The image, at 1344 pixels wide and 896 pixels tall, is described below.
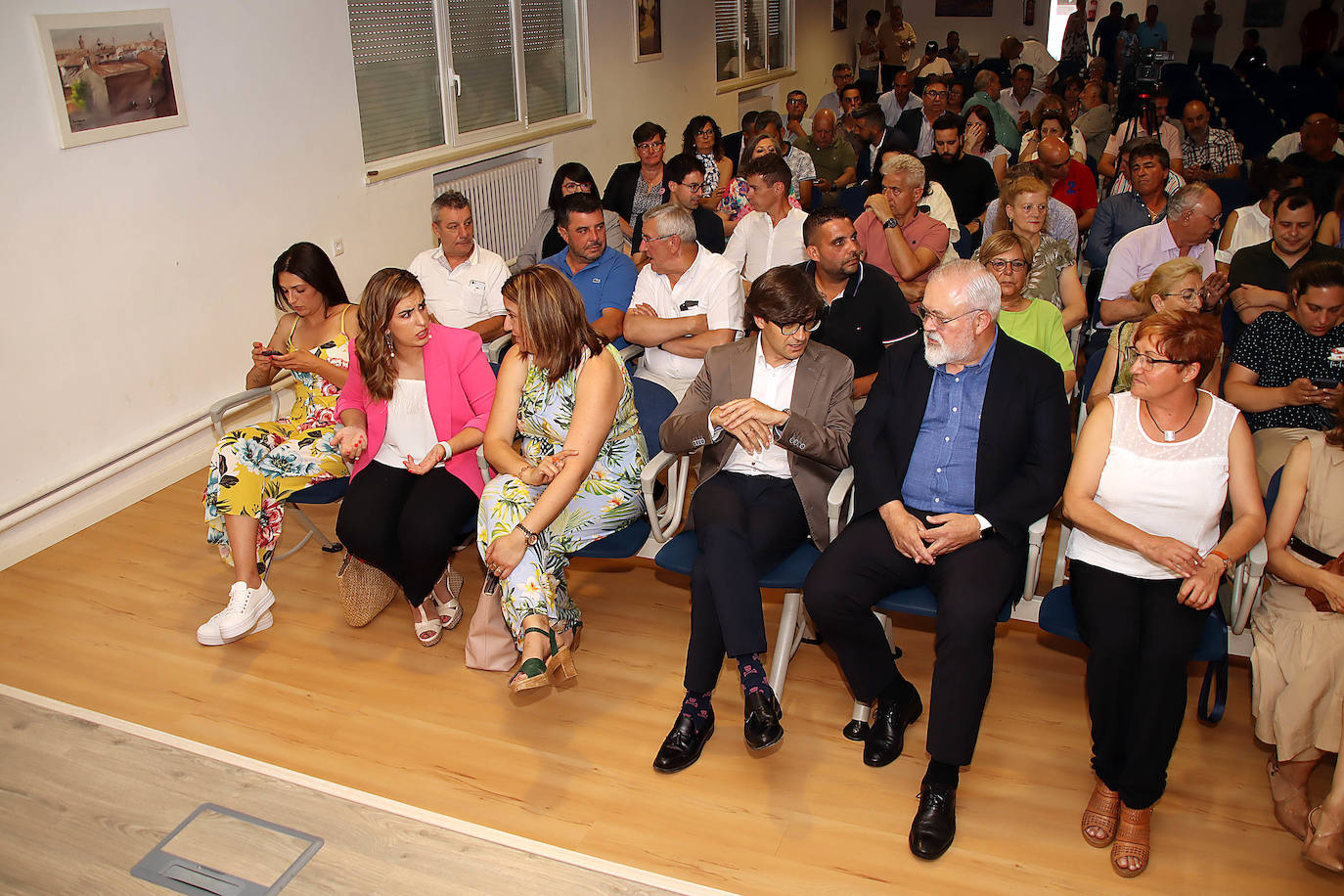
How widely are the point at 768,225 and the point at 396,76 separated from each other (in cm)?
284

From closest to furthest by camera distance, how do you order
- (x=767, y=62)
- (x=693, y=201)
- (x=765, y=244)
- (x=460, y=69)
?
(x=765, y=244), (x=693, y=201), (x=460, y=69), (x=767, y=62)

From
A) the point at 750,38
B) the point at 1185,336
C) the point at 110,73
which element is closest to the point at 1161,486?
the point at 1185,336

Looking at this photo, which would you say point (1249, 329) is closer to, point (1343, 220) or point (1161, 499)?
point (1161, 499)

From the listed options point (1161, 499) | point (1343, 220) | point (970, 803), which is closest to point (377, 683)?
point (970, 803)

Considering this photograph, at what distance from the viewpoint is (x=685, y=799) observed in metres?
2.73

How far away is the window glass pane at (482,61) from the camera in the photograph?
682 centimetres

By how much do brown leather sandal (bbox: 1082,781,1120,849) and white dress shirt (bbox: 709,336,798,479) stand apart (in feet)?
3.99

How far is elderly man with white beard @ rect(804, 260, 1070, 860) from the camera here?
9.04 ft

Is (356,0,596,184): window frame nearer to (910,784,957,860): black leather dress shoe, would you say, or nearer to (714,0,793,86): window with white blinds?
(714,0,793,86): window with white blinds

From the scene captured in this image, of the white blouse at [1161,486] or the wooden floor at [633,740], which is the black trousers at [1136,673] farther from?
the wooden floor at [633,740]

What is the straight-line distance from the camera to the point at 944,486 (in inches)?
115

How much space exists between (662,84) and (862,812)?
8382 millimetres

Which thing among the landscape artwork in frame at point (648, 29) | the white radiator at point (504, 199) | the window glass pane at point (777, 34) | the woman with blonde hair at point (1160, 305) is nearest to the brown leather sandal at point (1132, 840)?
the woman with blonde hair at point (1160, 305)

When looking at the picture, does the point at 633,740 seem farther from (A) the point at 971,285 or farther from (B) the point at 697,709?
(A) the point at 971,285
